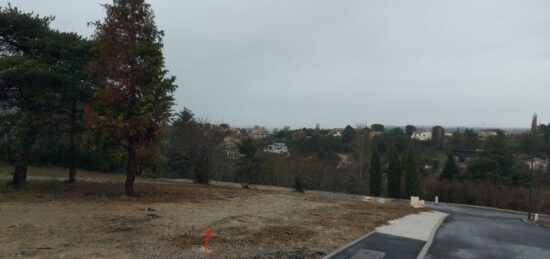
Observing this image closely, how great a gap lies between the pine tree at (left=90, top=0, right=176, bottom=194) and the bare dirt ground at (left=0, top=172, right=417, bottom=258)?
2.90 metres

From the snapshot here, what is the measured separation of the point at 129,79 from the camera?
17.7 metres

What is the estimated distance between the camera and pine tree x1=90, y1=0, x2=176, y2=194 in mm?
17484

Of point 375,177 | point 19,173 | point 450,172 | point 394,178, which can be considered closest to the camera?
point 19,173

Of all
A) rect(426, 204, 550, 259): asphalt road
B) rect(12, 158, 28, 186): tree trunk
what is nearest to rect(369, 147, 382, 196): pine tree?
rect(426, 204, 550, 259): asphalt road

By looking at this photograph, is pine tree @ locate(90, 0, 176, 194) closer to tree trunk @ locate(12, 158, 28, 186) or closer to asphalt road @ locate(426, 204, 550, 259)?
tree trunk @ locate(12, 158, 28, 186)

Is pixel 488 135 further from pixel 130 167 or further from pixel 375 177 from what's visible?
pixel 130 167

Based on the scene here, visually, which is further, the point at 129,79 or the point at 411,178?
the point at 411,178

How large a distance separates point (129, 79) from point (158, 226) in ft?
26.0

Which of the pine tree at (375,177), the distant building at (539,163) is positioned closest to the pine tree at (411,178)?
the pine tree at (375,177)

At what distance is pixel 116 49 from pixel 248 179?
2095cm

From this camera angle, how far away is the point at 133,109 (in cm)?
1778

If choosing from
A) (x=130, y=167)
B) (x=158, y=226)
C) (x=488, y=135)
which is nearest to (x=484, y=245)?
(x=158, y=226)

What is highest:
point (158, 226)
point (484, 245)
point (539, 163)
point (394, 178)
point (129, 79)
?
point (129, 79)

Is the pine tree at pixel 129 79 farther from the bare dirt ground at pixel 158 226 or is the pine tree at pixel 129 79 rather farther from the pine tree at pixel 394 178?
the pine tree at pixel 394 178
